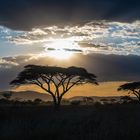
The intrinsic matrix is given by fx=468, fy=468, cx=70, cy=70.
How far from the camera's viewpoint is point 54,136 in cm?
1630

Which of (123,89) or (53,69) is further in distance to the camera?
(123,89)

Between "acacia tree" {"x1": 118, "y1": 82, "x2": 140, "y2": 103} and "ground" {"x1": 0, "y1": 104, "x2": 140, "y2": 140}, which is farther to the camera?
"acacia tree" {"x1": 118, "y1": 82, "x2": 140, "y2": 103}

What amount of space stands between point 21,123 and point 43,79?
52.1 m

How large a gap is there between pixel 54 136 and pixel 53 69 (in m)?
54.4

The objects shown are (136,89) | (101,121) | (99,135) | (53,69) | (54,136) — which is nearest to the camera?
(99,135)

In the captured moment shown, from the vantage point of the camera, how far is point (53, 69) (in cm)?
7062

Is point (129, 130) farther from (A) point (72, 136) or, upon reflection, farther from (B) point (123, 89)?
(B) point (123, 89)

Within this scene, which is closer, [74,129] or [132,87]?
[74,129]

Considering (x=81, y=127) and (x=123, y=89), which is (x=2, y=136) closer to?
(x=81, y=127)

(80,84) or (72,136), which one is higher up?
(80,84)

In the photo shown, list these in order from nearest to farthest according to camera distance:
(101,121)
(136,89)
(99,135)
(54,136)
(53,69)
Answer: (99,135) < (54,136) < (101,121) < (53,69) < (136,89)

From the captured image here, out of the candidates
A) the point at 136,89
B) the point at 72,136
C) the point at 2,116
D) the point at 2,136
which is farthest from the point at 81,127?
the point at 136,89

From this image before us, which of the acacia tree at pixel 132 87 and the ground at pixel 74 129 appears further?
the acacia tree at pixel 132 87

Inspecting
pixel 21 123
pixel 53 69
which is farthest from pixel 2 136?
pixel 53 69
